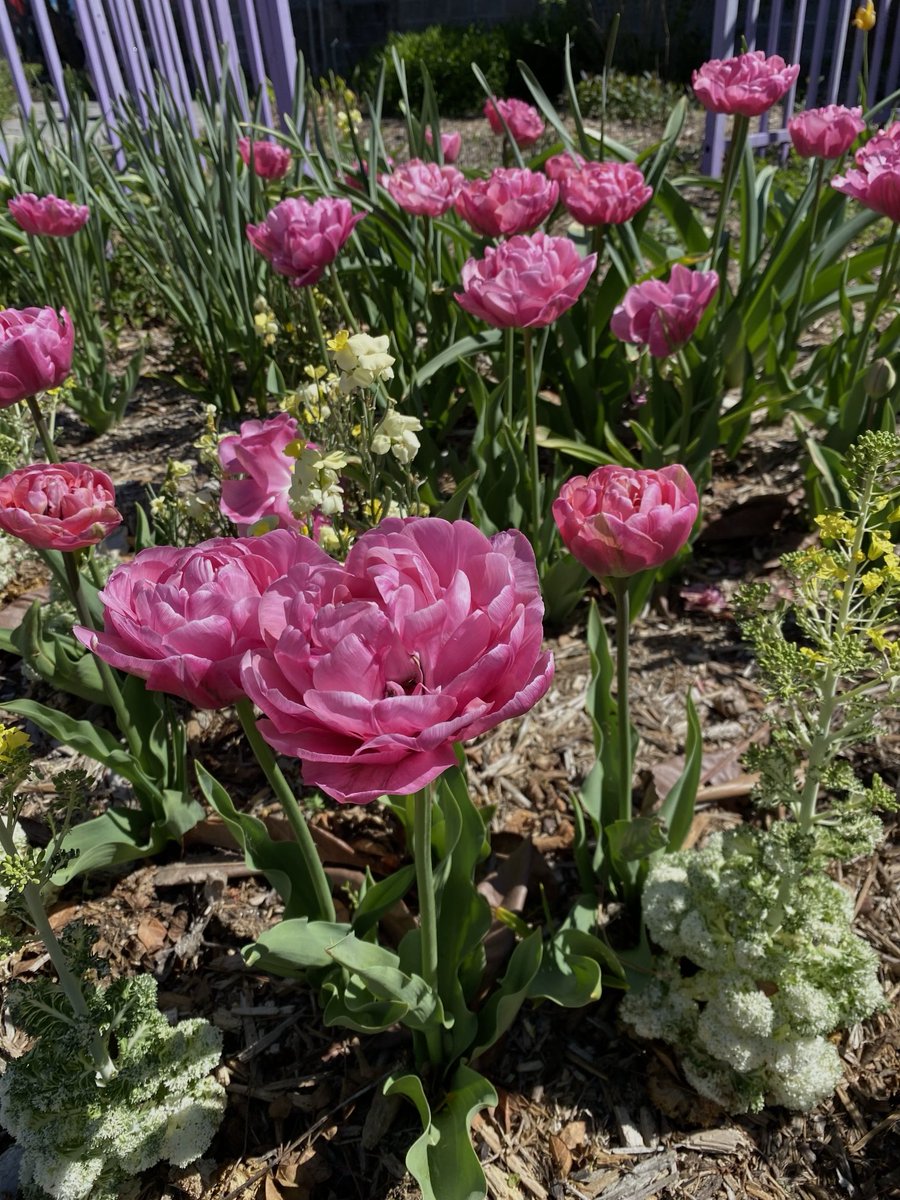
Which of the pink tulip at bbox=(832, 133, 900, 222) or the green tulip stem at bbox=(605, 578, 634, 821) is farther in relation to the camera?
the pink tulip at bbox=(832, 133, 900, 222)

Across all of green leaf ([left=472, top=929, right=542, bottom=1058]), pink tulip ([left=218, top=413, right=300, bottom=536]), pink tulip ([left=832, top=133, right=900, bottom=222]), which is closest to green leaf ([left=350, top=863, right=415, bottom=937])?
green leaf ([left=472, top=929, right=542, bottom=1058])

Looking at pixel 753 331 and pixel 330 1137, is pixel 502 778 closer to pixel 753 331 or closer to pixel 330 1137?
pixel 330 1137

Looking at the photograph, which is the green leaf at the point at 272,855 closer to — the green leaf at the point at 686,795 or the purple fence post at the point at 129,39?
the green leaf at the point at 686,795

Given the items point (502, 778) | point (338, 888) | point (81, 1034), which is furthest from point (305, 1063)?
point (502, 778)

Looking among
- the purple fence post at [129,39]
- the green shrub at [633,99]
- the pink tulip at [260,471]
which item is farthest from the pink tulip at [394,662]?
the green shrub at [633,99]

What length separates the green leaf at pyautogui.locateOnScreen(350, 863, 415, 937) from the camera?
1.31m

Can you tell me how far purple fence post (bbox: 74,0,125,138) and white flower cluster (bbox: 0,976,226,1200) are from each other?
549 cm

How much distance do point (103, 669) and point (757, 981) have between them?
3.93ft

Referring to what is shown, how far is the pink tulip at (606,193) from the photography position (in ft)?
6.84

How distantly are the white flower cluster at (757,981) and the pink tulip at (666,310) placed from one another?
3.81ft

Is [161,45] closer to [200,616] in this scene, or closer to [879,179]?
[879,179]

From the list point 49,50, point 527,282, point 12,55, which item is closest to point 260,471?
point 527,282

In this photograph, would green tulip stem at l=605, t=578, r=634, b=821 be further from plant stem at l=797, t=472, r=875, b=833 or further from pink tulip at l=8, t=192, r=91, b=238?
pink tulip at l=8, t=192, r=91, b=238

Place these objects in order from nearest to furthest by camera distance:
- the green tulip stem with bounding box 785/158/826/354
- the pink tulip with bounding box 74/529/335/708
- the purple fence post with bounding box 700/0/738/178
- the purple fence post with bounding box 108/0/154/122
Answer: the pink tulip with bounding box 74/529/335/708
the green tulip stem with bounding box 785/158/826/354
the purple fence post with bounding box 108/0/154/122
the purple fence post with bounding box 700/0/738/178
